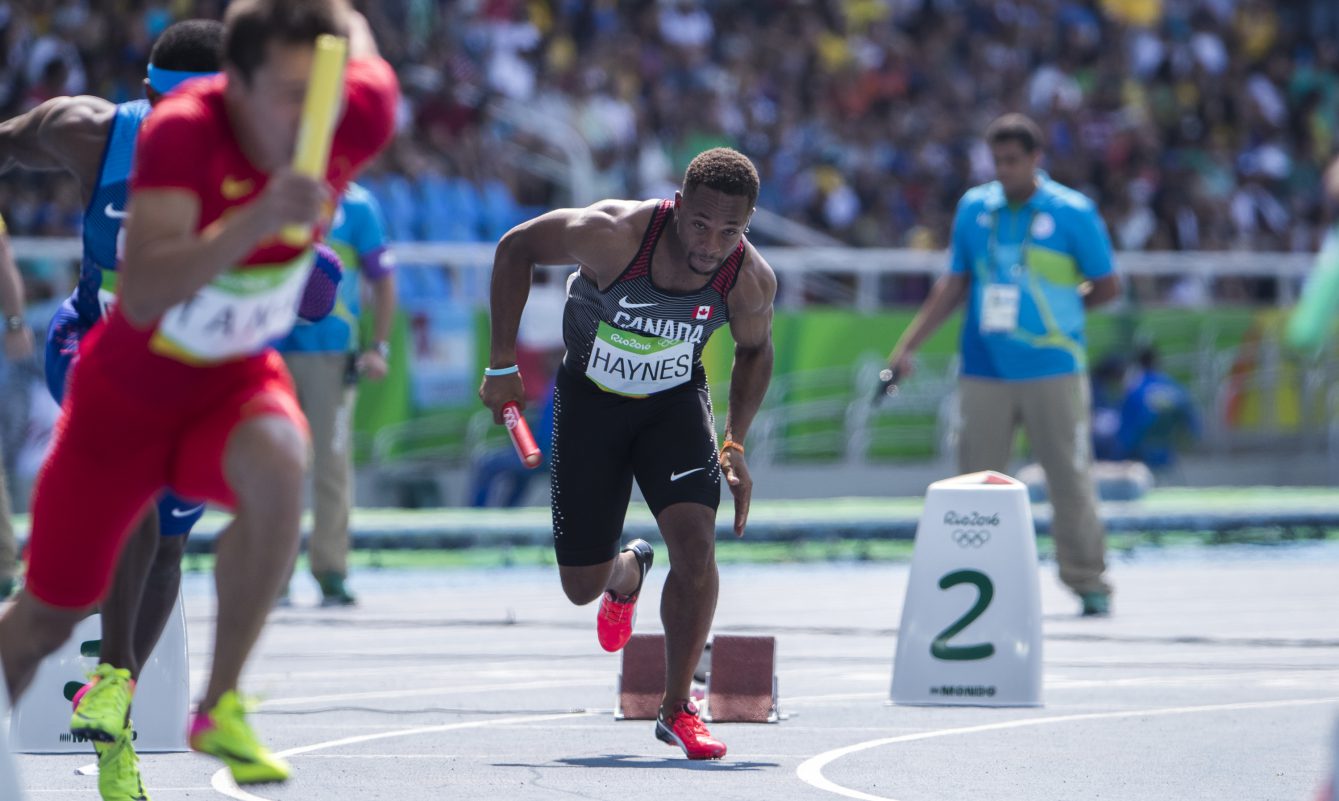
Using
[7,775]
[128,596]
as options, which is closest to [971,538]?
[128,596]

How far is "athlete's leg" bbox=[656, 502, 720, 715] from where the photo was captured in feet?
23.4

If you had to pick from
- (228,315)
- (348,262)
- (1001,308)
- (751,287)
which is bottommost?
(228,315)

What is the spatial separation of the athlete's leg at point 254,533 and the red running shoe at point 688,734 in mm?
2291

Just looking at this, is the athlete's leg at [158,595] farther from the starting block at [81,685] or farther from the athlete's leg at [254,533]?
the athlete's leg at [254,533]

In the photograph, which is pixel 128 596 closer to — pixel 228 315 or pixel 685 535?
pixel 228 315

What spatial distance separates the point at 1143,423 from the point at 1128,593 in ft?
19.4

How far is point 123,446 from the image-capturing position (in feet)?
15.7

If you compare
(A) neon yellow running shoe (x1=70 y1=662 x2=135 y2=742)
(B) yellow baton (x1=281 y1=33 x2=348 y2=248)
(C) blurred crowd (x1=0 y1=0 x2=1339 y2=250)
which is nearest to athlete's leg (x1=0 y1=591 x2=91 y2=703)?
(A) neon yellow running shoe (x1=70 y1=662 x2=135 y2=742)

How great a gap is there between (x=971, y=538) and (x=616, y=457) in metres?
1.70

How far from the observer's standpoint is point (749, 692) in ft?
26.1

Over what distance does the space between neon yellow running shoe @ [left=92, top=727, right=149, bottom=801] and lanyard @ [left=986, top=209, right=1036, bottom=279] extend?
681cm

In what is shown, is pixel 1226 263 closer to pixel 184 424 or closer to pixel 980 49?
pixel 980 49

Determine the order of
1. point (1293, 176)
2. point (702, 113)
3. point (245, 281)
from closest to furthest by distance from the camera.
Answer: point (245, 281) < point (702, 113) < point (1293, 176)

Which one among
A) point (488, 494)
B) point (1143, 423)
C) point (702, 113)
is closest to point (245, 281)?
point (488, 494)
